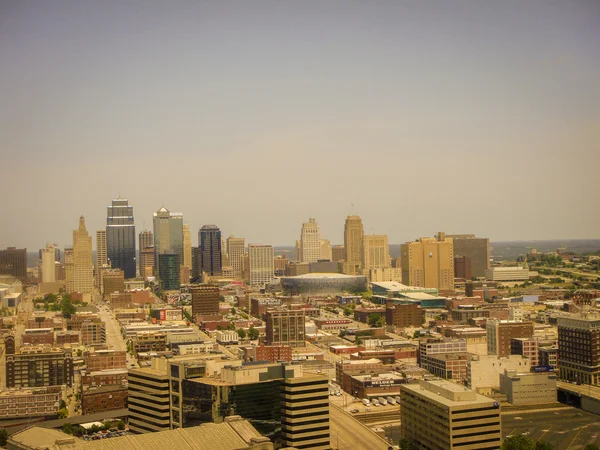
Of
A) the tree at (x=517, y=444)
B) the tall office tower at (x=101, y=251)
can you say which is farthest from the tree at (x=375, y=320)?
the tall office tower at (x=101, y=251)

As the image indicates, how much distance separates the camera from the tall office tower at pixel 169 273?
106 ft

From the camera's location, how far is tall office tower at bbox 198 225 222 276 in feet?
121

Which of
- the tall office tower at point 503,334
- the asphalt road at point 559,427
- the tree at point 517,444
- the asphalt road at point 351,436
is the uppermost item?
the tall office tower at point 503,334

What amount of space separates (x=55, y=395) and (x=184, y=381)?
4.28 meters

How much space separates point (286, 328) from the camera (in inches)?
714

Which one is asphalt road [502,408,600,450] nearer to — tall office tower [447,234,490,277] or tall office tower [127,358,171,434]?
tall office tower [127,358,171,434]

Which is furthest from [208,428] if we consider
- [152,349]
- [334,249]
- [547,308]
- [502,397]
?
[334,249]

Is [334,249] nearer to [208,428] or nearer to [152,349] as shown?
[152,349]

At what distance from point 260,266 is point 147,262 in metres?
5.23

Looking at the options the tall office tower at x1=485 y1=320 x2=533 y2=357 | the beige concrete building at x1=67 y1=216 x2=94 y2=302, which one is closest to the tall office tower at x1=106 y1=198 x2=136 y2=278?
the beige concrete building at x1=67 y1=216 x2=94 y2=302

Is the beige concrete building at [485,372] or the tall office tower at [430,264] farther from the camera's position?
the tall office tower at [430,264]

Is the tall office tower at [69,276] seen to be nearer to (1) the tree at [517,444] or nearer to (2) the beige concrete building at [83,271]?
(2) the beige concrete building at [83,271]

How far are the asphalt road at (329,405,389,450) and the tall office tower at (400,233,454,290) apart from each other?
19378 mm

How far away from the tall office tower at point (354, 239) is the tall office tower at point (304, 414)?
93.1 ft
